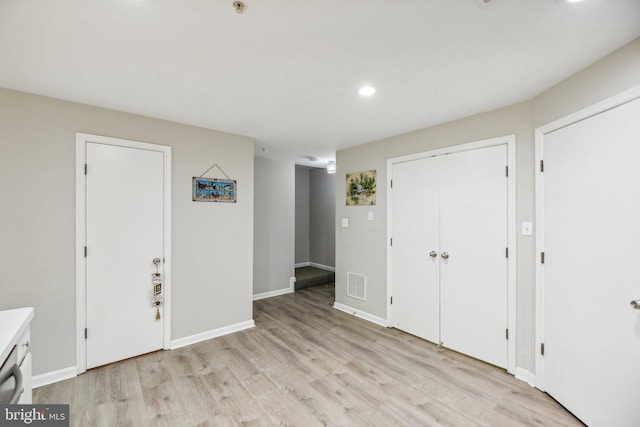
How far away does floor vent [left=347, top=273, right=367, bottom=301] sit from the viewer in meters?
3.78

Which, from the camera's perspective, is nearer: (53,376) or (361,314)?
(53,376)

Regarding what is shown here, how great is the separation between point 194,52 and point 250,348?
2.71 m

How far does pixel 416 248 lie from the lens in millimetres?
3174

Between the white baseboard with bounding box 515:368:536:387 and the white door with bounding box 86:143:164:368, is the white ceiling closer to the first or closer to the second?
the white door with bounding box 86:143:164:368

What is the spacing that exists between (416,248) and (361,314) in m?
1.30

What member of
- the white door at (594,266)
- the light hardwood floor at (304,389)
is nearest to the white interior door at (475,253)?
the light hardwood floor at (304,389)

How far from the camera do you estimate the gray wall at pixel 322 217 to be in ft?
19.8

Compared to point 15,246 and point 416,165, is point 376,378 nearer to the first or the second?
point 416,165

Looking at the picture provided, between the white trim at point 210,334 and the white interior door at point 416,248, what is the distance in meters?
1.86

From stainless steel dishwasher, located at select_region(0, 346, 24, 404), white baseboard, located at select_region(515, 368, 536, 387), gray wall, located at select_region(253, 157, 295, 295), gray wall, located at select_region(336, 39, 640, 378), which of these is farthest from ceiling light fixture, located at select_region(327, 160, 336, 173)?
stainless steel dishwasher, located at select_region(0, 346, 24, 404)

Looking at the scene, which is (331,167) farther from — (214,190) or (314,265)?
(314,265)

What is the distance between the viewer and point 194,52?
165 centimetres

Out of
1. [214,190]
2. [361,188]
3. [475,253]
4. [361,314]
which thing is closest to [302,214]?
[361,188]

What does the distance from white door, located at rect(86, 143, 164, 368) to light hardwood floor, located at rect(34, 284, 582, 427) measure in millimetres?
235
